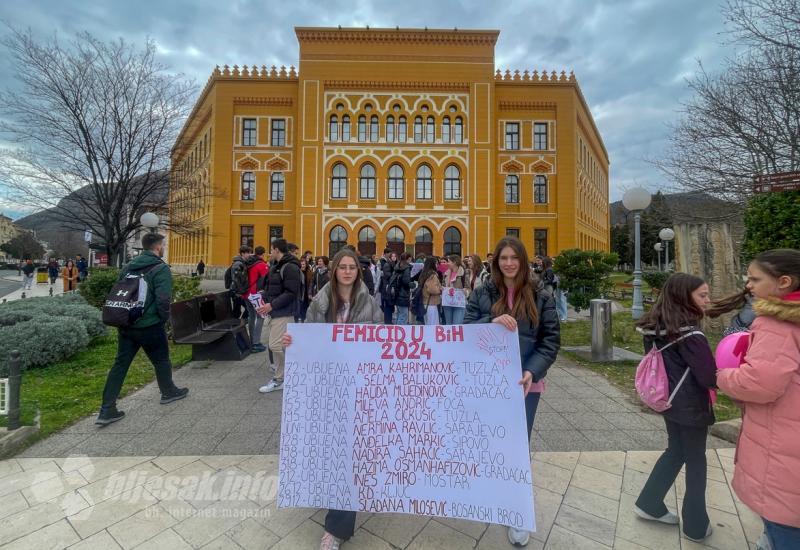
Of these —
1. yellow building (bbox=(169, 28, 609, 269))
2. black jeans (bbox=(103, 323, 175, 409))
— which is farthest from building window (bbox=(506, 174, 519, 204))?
black jeans (bbox=(103, 323, 175, 409))

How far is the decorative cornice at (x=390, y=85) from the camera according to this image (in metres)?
27.0

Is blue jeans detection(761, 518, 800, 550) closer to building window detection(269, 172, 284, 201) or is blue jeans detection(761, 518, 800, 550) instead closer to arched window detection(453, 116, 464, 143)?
arched window detection(453, 116, 464, 143)

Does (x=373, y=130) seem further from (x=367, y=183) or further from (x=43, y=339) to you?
(x=43, y=339)

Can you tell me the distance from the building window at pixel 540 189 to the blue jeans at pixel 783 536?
29.3 metres

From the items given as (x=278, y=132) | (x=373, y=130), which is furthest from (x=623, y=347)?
(x=278, y=132)

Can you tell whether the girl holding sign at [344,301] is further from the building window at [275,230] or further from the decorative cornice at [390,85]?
the decorative cornice at [390,85]

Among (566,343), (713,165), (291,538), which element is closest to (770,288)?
(291,538)

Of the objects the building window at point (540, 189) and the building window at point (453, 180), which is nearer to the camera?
the building window at point (453, 180)

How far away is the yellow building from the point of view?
2695cm

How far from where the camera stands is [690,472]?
7.86 ft

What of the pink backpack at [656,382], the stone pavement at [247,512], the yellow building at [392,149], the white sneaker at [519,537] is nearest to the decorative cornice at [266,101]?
the yellow building at [392,149]

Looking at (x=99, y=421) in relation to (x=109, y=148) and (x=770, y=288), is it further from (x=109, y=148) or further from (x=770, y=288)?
(x=109, y=148)

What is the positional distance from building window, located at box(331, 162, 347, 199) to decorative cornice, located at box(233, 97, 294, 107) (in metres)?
6.60

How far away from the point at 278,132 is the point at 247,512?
→ 30530mm
